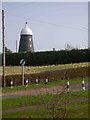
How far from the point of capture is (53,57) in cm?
5306

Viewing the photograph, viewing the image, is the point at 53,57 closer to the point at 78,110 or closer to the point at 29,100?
the point at 29,100

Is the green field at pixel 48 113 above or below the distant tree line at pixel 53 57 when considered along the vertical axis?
below

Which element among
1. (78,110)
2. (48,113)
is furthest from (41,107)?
(48,113)

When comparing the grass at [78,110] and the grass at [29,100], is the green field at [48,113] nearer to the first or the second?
the grass at [78,110]

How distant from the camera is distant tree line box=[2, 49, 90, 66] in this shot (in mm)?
52156

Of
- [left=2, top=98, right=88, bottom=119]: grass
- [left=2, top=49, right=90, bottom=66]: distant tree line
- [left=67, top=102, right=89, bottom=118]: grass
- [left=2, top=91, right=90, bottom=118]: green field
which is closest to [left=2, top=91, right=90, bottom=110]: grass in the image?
[left=2, top=91, right=90, bottom=118]: green field

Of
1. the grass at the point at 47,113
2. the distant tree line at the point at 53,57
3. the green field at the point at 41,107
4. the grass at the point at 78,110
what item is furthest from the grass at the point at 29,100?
the distant tree line at the point at 53,57

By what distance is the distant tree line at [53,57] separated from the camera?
171ft

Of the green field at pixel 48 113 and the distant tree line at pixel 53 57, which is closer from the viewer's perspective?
the green field at pixel 48 113

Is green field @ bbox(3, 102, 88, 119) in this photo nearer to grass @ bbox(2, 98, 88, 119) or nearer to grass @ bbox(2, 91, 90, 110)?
grass @ bbox(2, 98, 88, 119)

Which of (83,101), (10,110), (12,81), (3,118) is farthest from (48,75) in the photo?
(3,118)

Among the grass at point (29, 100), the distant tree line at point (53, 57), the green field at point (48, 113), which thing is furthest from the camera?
the distant tree line at point (53, 57)

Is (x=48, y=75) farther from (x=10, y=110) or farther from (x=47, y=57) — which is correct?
(x=47, y=57)

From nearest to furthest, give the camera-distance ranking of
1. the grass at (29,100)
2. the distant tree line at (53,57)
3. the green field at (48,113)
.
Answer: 1. the green field at (48,113)
2. the grass at (29,100)
3. the distant tree line at (53,57)
